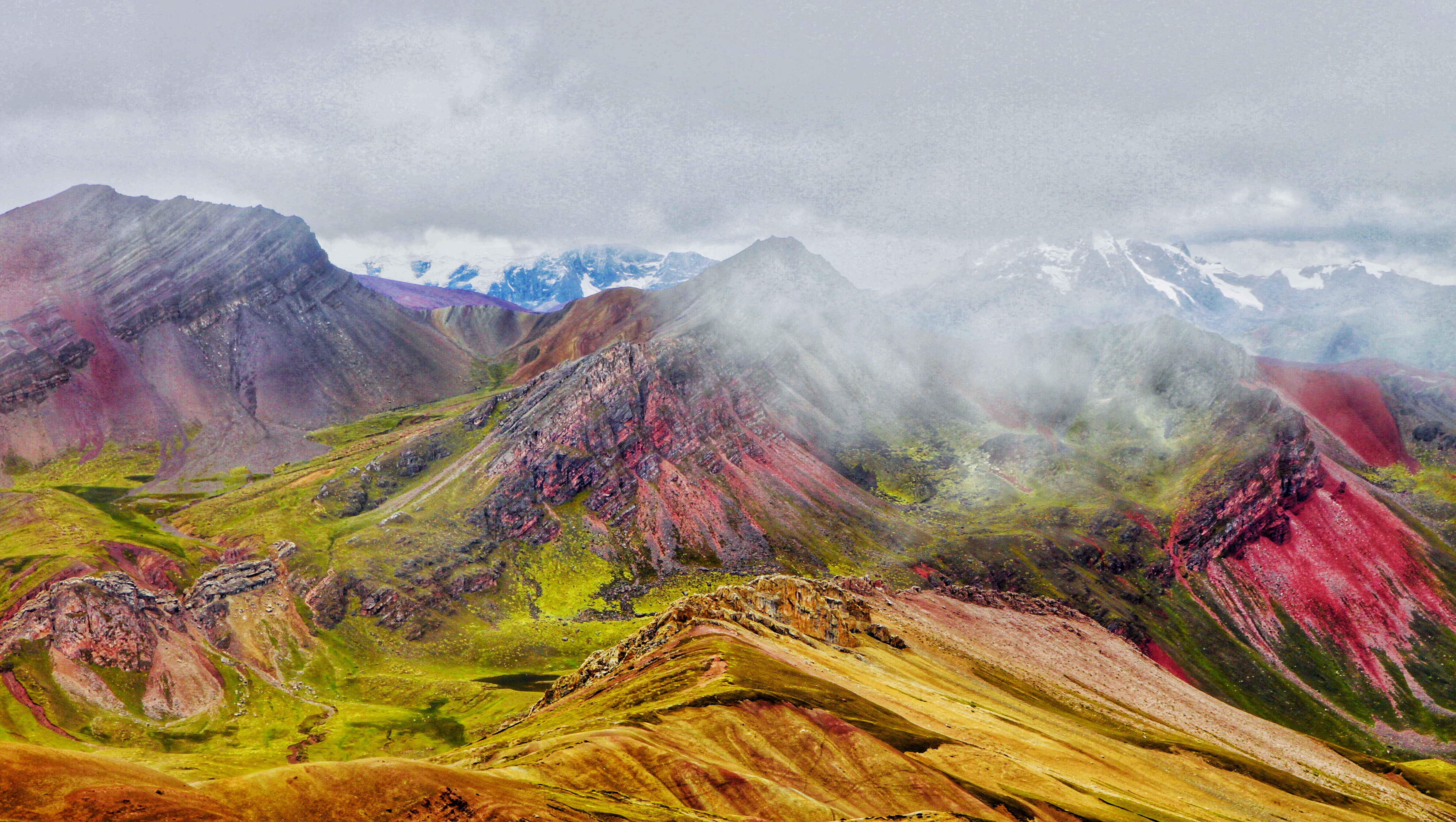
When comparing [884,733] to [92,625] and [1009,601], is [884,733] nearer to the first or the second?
[1009,601]

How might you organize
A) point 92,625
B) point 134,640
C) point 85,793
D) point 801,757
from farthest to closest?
1. point 134,640
2. point 92,625
3. point 801,757
4. point 85,793

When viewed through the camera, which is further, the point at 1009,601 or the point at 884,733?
the point at 1009,601

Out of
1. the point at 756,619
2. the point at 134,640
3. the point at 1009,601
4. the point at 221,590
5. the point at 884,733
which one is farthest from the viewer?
the point at 1009,601

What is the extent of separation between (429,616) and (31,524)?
99710 millimetres

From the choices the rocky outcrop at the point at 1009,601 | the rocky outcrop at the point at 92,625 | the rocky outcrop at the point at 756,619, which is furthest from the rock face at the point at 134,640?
the rocky outcrop at the point at 1009,601

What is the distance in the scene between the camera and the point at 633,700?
245ft

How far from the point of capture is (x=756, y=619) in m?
107

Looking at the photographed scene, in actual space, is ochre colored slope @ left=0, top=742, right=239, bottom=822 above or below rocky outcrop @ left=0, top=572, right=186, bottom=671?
above

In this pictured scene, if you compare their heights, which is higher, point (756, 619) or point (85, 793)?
point (85, 793)

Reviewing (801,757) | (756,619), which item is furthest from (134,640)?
(801,757)

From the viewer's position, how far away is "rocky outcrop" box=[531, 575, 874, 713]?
96.2 m

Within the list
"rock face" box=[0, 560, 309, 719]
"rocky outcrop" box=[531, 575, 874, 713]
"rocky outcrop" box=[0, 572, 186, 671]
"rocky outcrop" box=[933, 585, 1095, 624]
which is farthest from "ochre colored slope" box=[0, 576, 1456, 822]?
"rocky outcrop" box=[0, 572, 186, 671]

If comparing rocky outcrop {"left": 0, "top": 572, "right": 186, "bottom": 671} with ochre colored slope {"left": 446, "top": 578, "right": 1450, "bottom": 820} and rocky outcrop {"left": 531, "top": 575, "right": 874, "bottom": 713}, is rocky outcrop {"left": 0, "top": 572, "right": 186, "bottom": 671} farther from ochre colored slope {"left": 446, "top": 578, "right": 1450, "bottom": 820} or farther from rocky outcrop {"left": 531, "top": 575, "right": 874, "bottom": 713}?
ochre colored slope {"left": 446, "top": 578, "right": 1450, "bottom": 820}

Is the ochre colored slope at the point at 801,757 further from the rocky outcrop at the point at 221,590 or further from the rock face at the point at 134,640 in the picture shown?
the rocky outcrop at the point at 221,590
